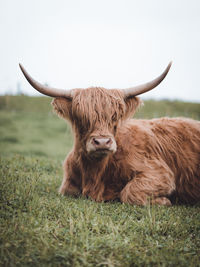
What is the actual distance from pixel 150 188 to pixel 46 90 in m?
1.85

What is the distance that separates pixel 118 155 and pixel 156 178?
0.59m

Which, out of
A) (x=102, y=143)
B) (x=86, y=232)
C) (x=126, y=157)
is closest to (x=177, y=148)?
(x=126, y=157)

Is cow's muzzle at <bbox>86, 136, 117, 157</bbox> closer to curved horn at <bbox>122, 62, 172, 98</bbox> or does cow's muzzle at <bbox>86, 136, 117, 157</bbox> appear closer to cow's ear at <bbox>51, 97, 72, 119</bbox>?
cow's ear at <bbox>51, 97, 72, 119</bbox>

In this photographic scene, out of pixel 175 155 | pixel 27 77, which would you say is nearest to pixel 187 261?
pixel 175 155

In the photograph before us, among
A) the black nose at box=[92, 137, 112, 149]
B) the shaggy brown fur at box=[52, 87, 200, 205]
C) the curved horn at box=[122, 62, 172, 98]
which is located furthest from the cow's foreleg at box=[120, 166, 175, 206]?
the curved horn at box=[122, 62, 172, 98]

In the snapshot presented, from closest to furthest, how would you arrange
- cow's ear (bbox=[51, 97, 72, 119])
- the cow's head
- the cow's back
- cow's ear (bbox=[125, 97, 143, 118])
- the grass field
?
the grass field → the cow's head → cow's ear (bbox=[51, 97, 72, 119]) → cow's ear (bbox=[125, 97, 143, 118]) → the cow's back

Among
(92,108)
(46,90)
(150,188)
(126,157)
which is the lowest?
(150,188)

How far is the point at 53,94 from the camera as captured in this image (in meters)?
3.83

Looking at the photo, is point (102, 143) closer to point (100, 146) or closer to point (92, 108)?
point (100, 146)

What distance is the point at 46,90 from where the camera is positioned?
3795mm

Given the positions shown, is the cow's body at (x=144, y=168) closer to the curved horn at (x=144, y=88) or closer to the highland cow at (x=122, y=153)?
the highland cow at (x=122, y=153)

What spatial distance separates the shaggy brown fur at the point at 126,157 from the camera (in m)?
3.74

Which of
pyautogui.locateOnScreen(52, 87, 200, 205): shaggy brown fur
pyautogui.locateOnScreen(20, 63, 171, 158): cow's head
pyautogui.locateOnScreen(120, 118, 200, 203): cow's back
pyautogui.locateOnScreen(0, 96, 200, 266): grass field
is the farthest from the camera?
pyautogui.locateOnScreen(120, 118, 200, 203): cow's back

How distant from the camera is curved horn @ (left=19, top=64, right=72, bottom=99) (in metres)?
3.66
